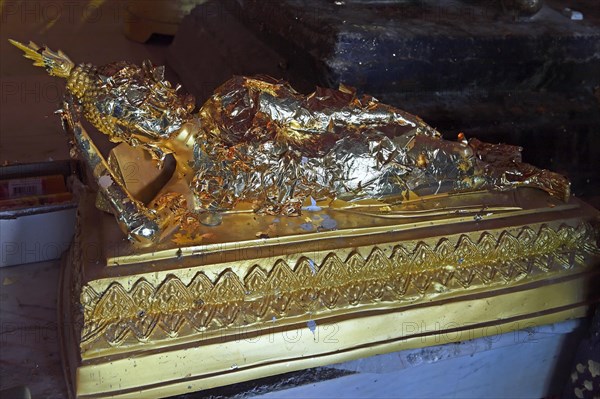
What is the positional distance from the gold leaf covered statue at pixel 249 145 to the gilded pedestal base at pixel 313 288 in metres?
0.05

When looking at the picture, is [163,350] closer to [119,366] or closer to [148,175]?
[119,366]

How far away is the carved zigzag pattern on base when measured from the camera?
1197mm

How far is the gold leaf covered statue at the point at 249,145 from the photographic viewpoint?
1214 millimetres

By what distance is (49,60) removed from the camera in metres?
1.15

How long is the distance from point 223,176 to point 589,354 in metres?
0.95

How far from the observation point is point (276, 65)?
7.57 ft

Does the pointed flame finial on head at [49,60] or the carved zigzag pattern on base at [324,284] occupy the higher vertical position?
the pointed flame finial on head at [49,60]

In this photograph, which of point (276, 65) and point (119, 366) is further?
point (276, 65)

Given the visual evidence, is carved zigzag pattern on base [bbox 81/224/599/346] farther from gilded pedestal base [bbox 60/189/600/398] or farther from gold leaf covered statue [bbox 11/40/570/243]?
gold leaf covered statue [bbox 11/40/570/243]

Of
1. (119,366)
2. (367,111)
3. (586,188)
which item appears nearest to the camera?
(119,366)

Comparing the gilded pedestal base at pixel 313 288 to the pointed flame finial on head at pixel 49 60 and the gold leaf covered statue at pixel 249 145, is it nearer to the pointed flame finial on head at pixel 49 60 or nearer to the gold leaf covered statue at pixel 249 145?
the gold leaf covered statue at pixel 249 145

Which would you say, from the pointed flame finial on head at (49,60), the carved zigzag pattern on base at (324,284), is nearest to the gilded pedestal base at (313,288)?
the carved zigzag pattern on base at (324,284)

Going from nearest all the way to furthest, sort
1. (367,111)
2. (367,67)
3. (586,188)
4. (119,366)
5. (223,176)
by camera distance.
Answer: (119,366) < (223,176) < (367,111) < (367,67) < (586,188)

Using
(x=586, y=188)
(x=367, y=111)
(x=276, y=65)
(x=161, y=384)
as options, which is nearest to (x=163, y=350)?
(x=161, y=384)
